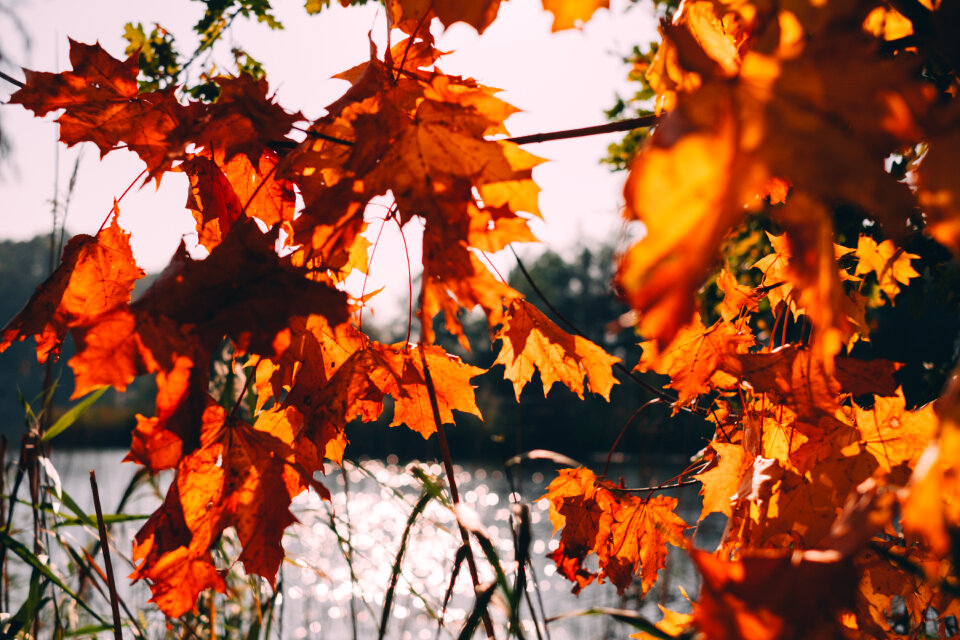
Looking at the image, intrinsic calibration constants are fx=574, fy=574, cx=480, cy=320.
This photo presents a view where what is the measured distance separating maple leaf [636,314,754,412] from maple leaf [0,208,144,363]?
0.71 metres

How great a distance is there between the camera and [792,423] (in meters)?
0.68

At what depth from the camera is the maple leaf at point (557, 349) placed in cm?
81

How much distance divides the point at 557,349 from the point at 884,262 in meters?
0.58

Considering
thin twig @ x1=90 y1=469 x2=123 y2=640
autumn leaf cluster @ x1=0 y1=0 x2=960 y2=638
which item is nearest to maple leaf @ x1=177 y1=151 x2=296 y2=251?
autumn leaf cluster @ x1=0 y1=0 x2=960 y2=638

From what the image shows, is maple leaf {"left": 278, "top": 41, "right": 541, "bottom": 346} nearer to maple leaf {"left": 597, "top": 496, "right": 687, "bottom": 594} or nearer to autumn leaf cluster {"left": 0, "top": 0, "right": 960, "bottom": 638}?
autumn leaf cluster {"left": 0, "top": 0, "right": 960, "bottom": 638}

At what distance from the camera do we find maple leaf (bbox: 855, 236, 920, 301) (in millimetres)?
930

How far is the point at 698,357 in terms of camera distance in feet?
2.73

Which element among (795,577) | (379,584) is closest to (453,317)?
(795,577)

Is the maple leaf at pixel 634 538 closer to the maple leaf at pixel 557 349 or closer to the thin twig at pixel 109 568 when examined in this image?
the maple leaf at pixel 557 349

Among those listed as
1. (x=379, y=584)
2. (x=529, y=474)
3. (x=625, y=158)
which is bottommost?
(x=379, y=584)

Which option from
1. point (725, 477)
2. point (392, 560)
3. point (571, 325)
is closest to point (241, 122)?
point (571, 325)

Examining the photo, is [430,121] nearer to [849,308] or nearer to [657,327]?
[657,327]

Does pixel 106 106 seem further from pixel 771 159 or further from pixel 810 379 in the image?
pixel 810 379

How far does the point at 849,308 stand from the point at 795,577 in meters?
0.64
